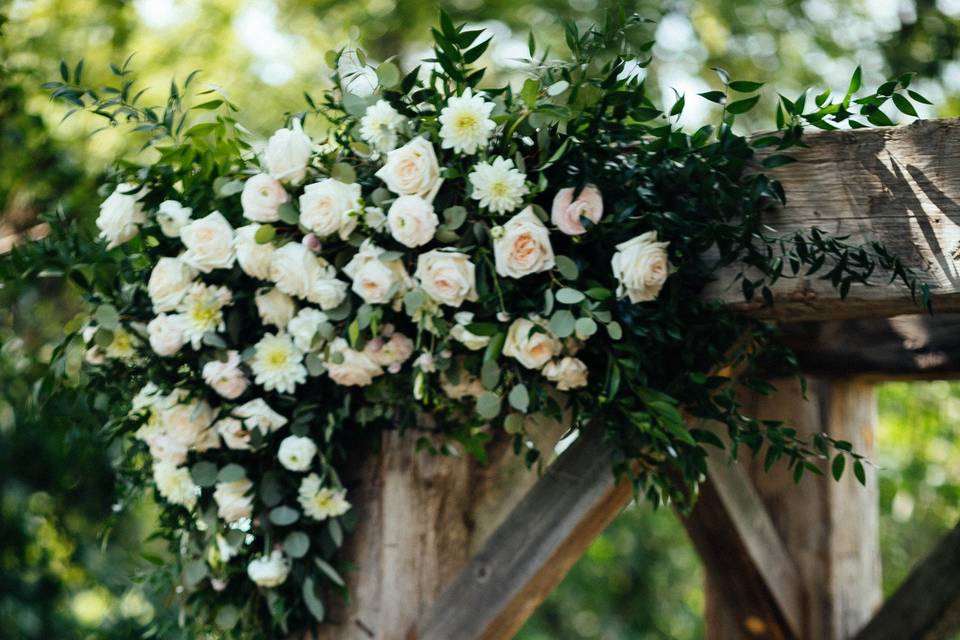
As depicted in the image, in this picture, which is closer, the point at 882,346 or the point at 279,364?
the point at 279,364

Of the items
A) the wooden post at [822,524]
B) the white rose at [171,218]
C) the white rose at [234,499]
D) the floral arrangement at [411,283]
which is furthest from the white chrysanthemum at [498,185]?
the wooden post at [822,524]

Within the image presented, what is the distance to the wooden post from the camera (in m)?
2.36

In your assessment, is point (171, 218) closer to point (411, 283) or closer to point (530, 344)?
point (411, 283)

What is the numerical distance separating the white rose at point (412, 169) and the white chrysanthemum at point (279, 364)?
0.29 metres

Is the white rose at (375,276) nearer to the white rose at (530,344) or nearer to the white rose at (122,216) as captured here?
the white rose at (530,344)

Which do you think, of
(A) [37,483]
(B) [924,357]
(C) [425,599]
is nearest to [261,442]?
(C) [425,599]

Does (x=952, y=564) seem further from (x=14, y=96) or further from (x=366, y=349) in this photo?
(x=14, y=96)

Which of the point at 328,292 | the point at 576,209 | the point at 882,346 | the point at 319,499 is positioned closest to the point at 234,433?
the point at 319,499

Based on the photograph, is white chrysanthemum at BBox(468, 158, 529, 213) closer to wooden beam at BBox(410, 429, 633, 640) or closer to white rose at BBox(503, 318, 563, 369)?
white rose at BBox(503, 318, 563, 369)

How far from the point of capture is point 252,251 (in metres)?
1.39

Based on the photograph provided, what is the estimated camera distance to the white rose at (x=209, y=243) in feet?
4.62

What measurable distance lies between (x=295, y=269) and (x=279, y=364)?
0.50 feet

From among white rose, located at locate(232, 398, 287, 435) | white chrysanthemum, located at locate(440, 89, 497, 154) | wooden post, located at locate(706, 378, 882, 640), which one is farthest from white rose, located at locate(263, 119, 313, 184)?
wooden post, located at locate(706, 378, 882, 640)

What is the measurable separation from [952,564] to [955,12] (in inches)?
96.4
